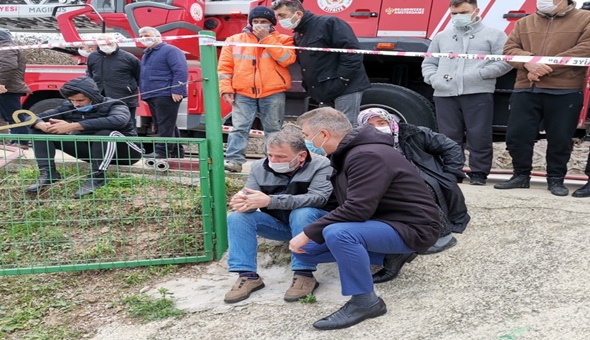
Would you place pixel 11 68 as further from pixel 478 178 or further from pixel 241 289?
pixel 478 178

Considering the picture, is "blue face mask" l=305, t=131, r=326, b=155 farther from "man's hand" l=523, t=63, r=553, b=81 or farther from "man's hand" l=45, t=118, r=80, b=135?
"man's hand" l=45, t=118, r=80, b=135

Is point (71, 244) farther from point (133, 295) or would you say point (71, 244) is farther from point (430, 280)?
point (430, 280)

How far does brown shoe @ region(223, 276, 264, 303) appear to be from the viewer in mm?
2912

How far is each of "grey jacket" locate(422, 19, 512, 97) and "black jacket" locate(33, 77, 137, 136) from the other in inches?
104

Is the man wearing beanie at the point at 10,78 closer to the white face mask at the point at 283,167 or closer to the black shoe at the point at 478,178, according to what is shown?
the white face mask at the point at 283,167

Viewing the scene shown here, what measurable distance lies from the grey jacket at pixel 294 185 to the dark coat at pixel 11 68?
13.2ft

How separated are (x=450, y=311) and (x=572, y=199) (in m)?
1.97

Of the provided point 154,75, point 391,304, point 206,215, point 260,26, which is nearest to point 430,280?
point 391,304

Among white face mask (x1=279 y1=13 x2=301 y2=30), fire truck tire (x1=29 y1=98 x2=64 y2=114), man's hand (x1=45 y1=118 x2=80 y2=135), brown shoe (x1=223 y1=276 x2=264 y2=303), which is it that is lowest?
brown shoe (x1=223 y1=276 x2=264 y2=303)

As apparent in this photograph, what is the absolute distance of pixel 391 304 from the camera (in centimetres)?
269

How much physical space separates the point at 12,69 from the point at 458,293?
5260 mm

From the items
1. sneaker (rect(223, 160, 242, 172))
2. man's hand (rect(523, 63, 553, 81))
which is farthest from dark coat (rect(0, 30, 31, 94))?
man's hand (rect(523, 63, 553, 81))

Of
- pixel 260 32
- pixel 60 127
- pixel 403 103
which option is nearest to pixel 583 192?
pixel 403 103

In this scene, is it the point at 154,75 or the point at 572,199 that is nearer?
the point at 572,199
